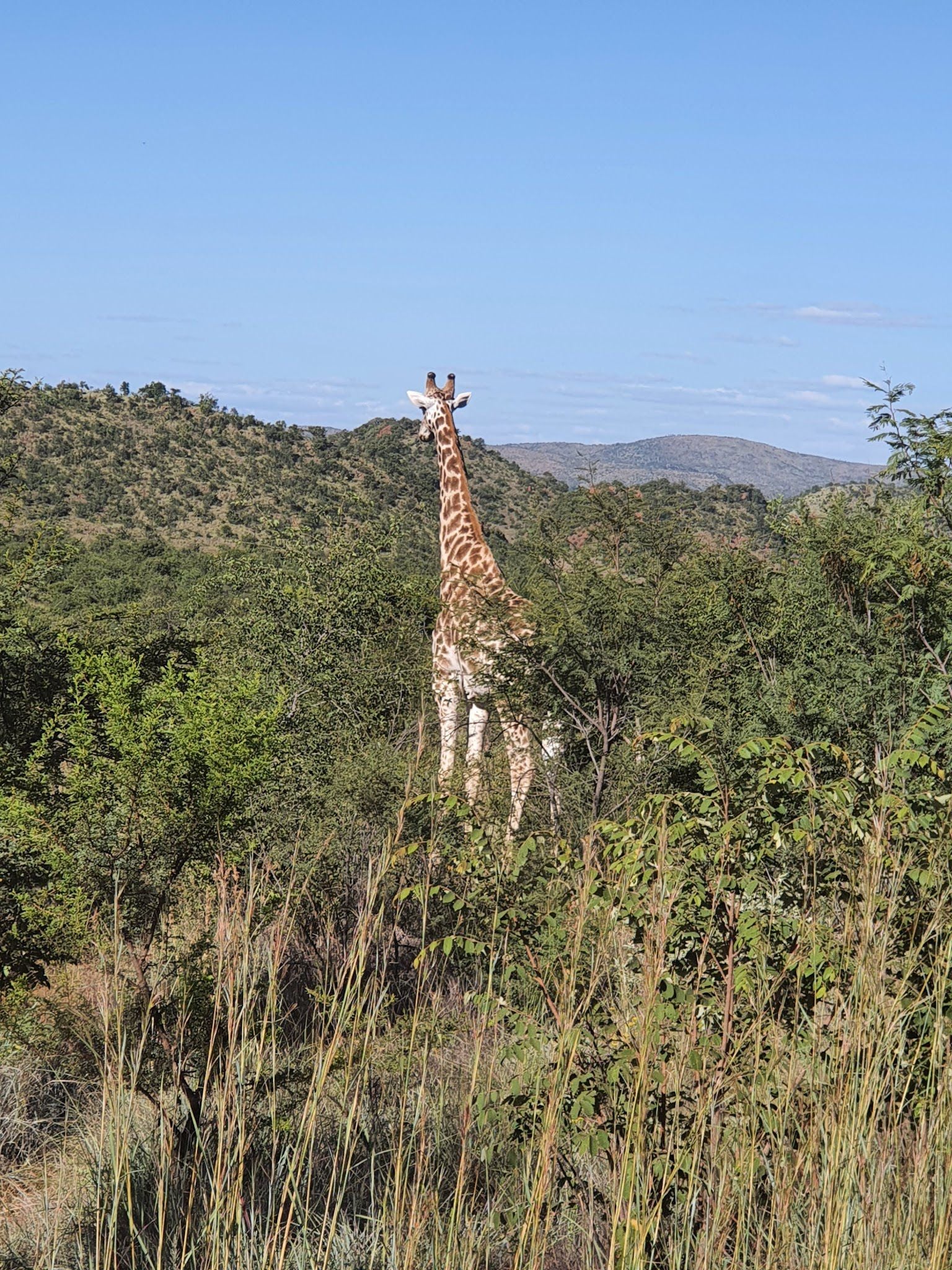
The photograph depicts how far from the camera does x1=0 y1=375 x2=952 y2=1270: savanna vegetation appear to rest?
6.33 feet

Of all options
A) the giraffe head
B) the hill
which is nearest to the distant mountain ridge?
the hill

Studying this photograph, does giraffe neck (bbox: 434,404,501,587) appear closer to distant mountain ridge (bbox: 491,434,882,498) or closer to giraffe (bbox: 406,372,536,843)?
giraffe (bbox: 406,372,536,843)

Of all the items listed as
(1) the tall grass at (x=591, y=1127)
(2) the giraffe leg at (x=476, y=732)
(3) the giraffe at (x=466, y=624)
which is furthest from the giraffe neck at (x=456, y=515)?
(1) the tall grass at (x=591, y=1127)

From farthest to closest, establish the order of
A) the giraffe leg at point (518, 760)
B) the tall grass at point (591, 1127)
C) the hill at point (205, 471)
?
1. the hill at point (205, 471)
2. the giraffe leg at point (518, 760)
3. the tall grass at point (591, 1127)

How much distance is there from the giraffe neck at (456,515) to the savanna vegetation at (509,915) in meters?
0.49

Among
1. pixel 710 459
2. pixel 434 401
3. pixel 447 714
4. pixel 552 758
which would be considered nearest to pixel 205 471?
pixel 434 401

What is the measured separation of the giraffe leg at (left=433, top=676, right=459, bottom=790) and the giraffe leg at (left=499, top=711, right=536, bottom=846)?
0.66 m

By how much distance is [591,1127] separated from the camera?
2361 mm

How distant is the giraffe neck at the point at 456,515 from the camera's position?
32.8ft

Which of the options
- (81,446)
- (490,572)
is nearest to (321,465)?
(81,446)

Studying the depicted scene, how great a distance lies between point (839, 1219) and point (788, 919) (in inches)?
35.8

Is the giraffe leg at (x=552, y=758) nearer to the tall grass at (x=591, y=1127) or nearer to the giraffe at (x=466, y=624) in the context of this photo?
the giraffe at (x=466, y=624)

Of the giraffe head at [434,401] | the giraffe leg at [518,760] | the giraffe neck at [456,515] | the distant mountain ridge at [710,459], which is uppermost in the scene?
the distant mountain ridge at [710,459]

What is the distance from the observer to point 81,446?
32.6 m
